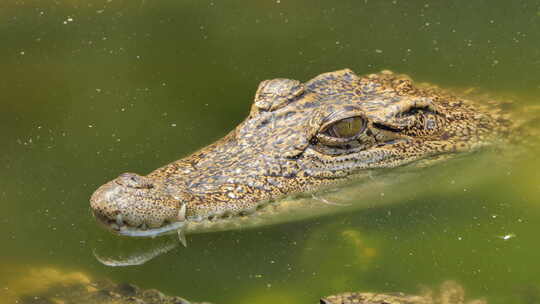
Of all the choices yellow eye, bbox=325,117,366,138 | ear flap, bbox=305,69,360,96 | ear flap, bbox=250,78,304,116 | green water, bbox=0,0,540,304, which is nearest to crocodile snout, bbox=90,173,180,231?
green water, bbox=0,0,540,304

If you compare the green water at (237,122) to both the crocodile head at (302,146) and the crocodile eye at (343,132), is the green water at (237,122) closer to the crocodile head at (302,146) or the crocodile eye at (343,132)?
the crocodile head at (302,146)

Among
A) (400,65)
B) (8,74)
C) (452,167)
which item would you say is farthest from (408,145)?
(8,74)

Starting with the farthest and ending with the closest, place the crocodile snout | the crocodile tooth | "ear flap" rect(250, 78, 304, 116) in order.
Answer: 1. "ear flap" rect(250, 78, 304, 116)
2. the crocodile tooth
3. the crocodile snout

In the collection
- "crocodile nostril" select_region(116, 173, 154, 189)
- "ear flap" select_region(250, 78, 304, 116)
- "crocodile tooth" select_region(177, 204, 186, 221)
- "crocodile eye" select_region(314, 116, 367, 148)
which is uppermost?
"ear flap" select_region(250, 78, 304, 116)

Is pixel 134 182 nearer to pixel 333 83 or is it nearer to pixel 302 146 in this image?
pixel 302 146

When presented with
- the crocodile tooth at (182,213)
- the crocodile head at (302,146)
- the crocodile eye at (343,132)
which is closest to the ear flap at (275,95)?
the crocodile head at (302,146)

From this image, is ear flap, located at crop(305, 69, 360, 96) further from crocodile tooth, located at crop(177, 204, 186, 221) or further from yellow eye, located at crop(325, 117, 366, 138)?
crocodile tooth, located at crop(177, 204, 186, 221)

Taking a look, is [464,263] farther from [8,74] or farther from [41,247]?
[8,74]

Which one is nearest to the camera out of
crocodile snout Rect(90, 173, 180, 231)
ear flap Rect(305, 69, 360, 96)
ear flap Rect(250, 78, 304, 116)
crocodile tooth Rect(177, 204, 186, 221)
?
crocodile snout Rect(90, 173, 180, 231)
